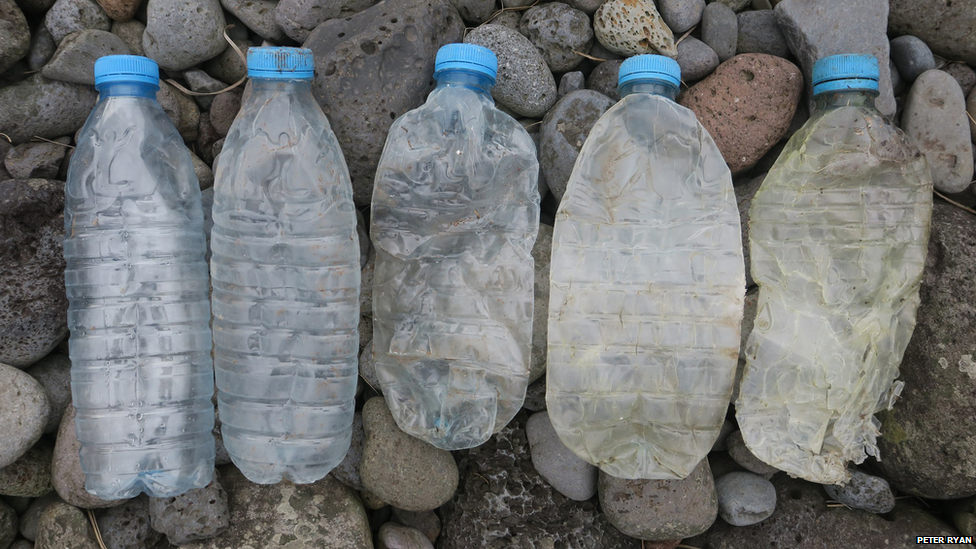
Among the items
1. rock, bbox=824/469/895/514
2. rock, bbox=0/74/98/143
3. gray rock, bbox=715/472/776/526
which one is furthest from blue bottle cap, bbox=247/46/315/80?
rock, bbox=824/469/895/514

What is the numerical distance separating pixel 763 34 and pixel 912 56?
0.45 meters

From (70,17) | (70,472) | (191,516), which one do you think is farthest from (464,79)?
(70,472)

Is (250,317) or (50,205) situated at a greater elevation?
(50,205)

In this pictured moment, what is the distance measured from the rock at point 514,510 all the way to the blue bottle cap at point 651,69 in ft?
3.60

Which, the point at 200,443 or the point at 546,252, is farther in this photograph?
the point at 546,252

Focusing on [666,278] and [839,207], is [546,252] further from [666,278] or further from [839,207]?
[839,207]

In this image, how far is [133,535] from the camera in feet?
6.24

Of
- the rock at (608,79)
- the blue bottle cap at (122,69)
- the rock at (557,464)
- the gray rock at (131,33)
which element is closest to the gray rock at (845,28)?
the rock at (608,79)

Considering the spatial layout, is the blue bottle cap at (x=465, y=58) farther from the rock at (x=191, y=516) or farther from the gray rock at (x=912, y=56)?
the rock at (x=191, y=516)

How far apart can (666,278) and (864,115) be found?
2.34 ft

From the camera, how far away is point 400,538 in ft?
6.40

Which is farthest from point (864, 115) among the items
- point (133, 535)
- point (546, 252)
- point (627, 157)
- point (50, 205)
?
point (133, 535)

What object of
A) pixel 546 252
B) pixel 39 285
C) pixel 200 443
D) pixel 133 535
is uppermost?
pixel 546 252

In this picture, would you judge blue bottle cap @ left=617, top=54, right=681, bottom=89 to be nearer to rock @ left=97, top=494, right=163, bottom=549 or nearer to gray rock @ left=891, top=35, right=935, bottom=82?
gray rock @ left=891, top=35, right=935, bottom=82
